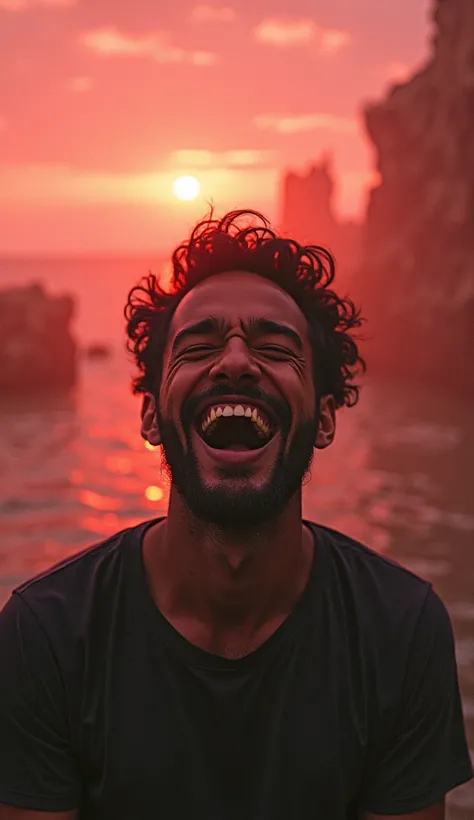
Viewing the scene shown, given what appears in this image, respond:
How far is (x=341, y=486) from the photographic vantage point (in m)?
23.8

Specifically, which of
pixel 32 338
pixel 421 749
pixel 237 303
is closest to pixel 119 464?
pixel 32 338

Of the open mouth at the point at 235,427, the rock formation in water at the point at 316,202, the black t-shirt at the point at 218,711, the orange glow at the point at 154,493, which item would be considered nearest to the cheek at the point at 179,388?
the open mouth at the point at 235,427

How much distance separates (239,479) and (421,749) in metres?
1.22

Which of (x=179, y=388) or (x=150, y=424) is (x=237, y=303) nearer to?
(x=179, y=388)

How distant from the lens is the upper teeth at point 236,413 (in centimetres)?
317

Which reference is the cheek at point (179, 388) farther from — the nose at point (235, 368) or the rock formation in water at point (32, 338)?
the rock formation in water at point (32, 338)

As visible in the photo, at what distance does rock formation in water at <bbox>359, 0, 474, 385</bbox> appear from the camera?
3581 centimetres

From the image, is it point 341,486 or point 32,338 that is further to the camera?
point 32,338

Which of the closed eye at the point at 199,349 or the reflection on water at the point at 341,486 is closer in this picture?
the closed eye at the point at 199,349

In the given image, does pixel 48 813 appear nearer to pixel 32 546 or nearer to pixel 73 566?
pixel 73 566

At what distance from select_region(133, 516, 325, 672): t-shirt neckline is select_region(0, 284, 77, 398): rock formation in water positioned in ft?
133

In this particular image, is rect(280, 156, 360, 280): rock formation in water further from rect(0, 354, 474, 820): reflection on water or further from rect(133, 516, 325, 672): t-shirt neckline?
rect(133, 516, 325, 672): t-shirt neckline

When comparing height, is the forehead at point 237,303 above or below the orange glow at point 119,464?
below

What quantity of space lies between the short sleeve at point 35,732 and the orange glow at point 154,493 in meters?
20.7
